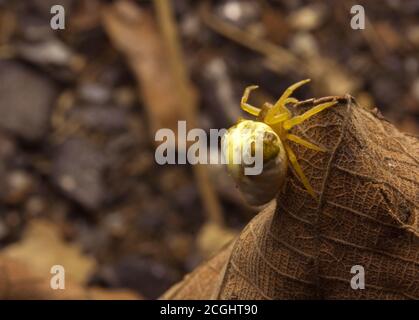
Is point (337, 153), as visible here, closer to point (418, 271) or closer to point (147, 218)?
point (418, 271)

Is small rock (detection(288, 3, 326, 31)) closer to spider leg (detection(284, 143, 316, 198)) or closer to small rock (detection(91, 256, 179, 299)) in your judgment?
small rock (detection(91, 256, 179, 299))

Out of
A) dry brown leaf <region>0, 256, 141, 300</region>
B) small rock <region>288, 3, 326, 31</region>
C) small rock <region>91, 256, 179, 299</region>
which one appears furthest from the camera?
small rock <region>288, 3, 326, 31</region>

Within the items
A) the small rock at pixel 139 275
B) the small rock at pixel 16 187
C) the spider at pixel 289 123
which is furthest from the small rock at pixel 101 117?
the spider at pixel 289 123

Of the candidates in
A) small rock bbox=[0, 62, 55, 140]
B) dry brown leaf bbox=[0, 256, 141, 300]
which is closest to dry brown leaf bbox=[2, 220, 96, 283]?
small rock bbox=[0, 62, 55, 140]

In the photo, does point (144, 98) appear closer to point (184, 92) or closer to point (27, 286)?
point (184, 92)

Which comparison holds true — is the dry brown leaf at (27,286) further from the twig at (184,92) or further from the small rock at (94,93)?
the small rock at (94,93)
